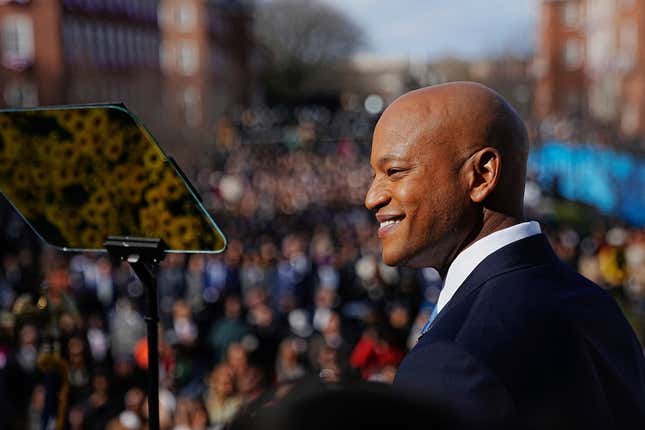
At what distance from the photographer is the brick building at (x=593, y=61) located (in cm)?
4441

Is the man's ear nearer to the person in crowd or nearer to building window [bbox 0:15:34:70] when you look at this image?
the person in crowd

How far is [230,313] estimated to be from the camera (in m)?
9.10

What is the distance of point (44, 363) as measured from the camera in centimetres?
267

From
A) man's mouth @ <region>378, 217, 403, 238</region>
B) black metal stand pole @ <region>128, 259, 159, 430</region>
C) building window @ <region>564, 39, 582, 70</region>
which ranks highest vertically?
building window @ <region>564, 39, 582, 70</region>

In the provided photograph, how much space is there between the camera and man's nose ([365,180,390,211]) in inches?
77.4

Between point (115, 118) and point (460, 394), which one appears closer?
point (460, 394)

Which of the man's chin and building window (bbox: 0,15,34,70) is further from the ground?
building window (bbox: 0,15,34,70)

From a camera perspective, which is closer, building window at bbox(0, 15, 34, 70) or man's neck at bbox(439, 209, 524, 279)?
man's neck at bbox(439, 209, 524, 279)

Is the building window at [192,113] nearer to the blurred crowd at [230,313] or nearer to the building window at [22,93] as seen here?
the building window at [22,93]

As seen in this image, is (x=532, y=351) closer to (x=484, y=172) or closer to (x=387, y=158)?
(x=484, y=172)

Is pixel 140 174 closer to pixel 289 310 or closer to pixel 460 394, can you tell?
pixel 460 394

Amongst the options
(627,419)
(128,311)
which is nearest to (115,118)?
(627,419)

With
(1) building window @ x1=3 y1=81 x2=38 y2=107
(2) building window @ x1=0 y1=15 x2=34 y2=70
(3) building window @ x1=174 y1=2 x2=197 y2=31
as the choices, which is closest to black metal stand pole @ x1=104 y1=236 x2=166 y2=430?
(1) building window @ x1=3 y1=81 x2=38 y2=107

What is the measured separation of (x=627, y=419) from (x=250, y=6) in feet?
254
